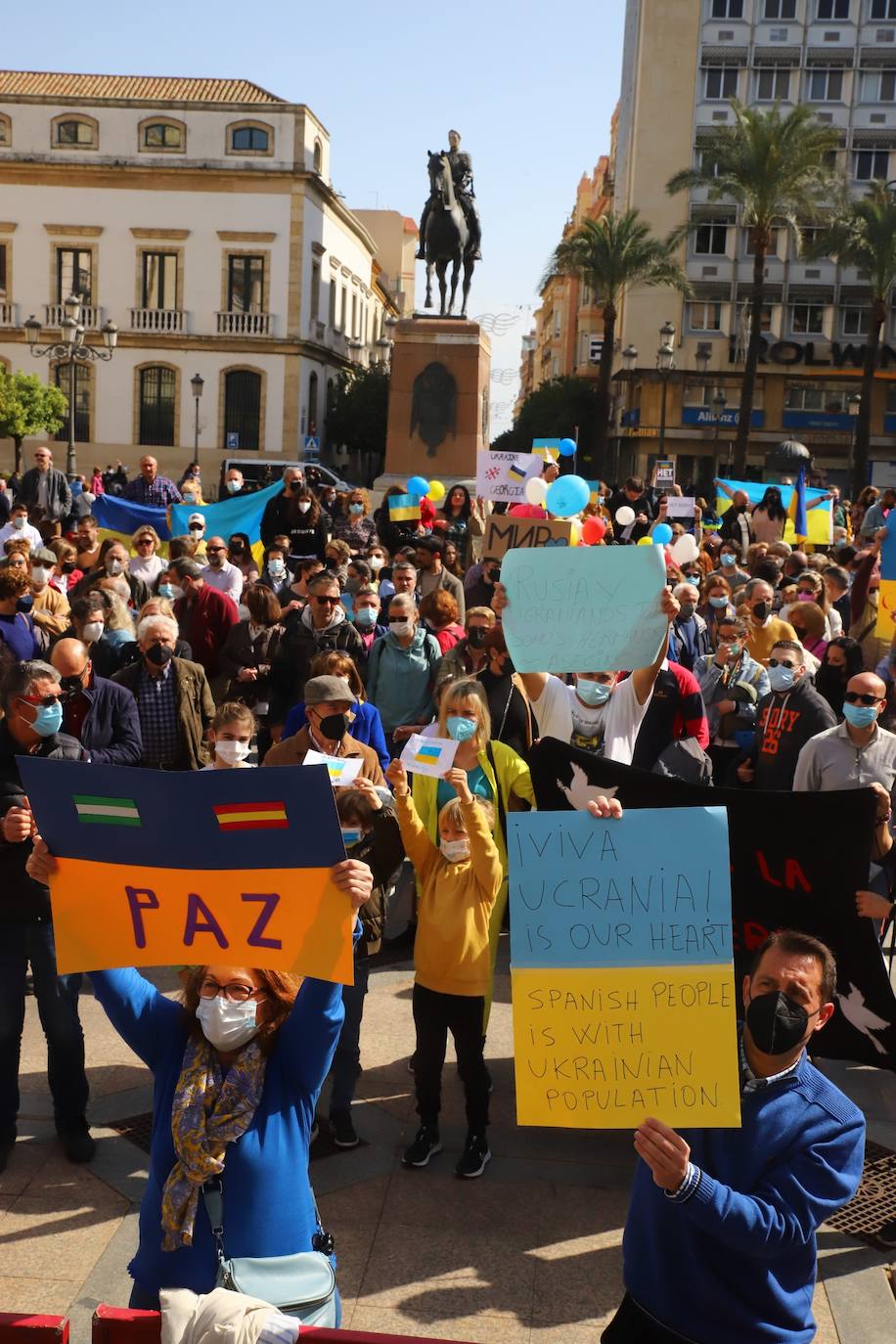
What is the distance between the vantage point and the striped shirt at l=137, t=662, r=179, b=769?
7074 millimetres

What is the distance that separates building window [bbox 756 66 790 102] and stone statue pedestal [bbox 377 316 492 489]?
36304 millimetres

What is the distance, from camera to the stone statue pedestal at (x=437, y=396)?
23.3 meters

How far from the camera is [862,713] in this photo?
5.79 m

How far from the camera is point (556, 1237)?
14.8 ft

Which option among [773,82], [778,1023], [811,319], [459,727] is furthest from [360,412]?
[778,1023]

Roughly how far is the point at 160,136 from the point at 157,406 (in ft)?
30.7

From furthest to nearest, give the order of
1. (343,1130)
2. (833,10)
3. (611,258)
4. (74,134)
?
(833,10)
(74,134)
(611,258)
(343,1130)

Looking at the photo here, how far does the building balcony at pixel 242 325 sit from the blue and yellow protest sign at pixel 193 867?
155ft

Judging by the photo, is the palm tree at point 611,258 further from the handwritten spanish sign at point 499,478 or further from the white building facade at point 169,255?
the handwritten spanish sign at point 499,478

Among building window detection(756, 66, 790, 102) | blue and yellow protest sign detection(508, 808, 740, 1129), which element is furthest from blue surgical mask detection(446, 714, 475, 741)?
building window detection(756, 66, 790, 102)

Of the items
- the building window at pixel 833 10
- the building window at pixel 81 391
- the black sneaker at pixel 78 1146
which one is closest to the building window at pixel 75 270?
the building window at pixel 81 391

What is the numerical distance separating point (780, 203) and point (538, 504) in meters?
29.9

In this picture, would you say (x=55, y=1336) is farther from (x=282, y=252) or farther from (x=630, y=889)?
(x=282, y=252)

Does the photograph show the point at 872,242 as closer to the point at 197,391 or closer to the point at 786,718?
the point at 197,391
